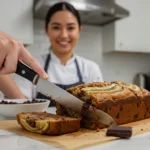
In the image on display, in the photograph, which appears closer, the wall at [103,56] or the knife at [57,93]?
the knife at [57,93]

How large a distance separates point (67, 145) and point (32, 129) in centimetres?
18

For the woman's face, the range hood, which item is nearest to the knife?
the woman's face

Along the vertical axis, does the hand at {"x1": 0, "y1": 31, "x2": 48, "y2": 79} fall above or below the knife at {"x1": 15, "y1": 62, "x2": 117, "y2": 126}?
above

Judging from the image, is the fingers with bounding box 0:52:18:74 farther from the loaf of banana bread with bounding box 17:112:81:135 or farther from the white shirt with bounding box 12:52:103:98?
the white shirt with bounding box 12:52:103:98

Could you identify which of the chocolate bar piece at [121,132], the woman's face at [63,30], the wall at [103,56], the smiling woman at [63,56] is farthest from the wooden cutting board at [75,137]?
the wall at [103,56]

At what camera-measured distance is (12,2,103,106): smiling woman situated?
1836 mm

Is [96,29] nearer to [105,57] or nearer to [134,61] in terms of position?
[105,57]

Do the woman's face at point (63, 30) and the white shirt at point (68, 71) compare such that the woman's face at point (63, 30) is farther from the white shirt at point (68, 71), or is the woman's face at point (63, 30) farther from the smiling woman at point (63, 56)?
the white shirt at point (68, 71)

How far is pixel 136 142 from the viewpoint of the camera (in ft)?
2.43

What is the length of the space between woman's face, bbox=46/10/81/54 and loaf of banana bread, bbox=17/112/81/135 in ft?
3.40

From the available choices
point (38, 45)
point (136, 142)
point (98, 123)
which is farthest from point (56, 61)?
point (136, 142)

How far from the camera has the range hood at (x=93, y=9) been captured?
2084mm

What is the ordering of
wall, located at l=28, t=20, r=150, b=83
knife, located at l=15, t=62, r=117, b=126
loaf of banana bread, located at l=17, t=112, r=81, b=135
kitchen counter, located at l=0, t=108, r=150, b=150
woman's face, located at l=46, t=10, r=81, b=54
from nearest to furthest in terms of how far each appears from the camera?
kitchen counter, located at l=0, t=108, r=150, b=150, loaf of banana bread, located at l=17, t=112, r=81, b=135, knife, located at l=15, t=62, r=117, b=126, woman's face, located at l=46, t=10, r=81, b=54, wall, located at l=28, t=20, r=150, b=83

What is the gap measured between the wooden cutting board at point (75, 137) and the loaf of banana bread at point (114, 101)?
6 centimetres
